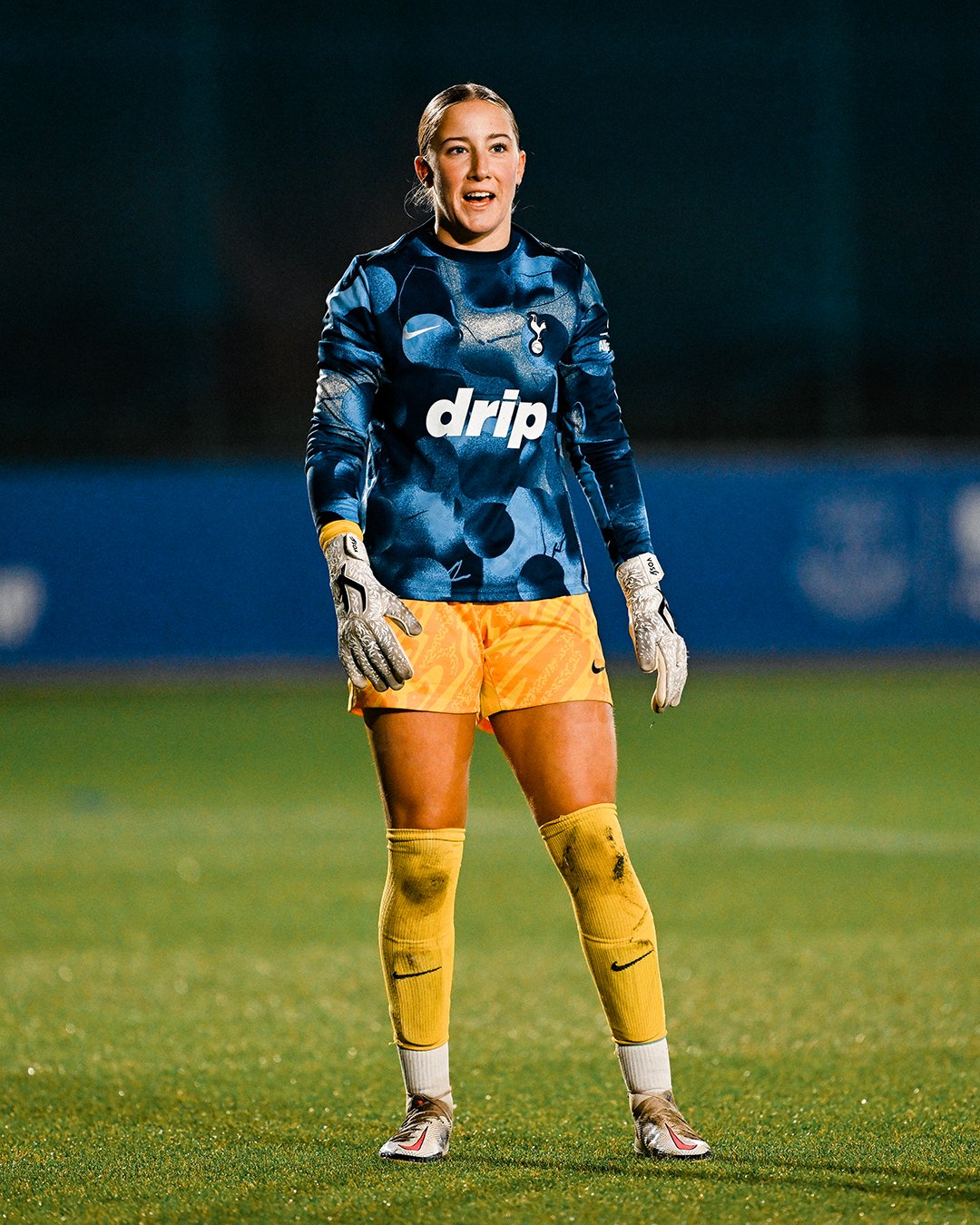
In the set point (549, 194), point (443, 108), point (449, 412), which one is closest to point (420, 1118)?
point (449, 412)

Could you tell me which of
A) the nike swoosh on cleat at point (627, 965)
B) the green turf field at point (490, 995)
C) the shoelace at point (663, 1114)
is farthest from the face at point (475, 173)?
the green turf field at point (490, 995)

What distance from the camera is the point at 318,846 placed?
7805 mm

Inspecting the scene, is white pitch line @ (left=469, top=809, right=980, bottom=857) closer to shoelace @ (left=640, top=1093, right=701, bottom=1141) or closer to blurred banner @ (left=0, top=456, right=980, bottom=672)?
shoelace @ (left=640, top=1093, right=701, bottom=1141)

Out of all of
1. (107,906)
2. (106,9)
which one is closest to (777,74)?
(106,9)

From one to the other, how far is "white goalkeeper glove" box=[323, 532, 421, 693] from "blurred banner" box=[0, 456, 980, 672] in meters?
10.2

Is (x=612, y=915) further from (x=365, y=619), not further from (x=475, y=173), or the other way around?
Answer: (x=475, y=173)

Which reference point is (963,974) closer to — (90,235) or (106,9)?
(106,9)

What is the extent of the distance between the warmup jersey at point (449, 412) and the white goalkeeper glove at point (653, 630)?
15 centimetres

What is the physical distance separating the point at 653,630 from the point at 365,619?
59 centimetres

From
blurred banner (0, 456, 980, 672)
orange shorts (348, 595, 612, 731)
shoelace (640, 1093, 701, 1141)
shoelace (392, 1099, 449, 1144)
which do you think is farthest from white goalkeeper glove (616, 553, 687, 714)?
blurred banner (0, 456, 980, 672)

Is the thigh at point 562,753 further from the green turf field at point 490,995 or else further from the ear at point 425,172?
the ear at point 425,172

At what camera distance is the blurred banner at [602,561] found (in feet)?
45.3

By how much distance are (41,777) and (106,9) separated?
42.1ft

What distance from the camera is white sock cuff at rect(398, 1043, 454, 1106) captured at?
12.3ft
